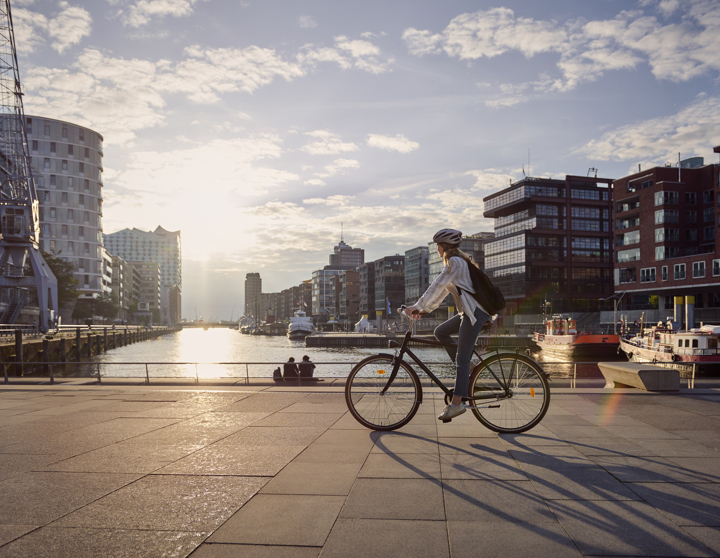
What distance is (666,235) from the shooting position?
7338 cm

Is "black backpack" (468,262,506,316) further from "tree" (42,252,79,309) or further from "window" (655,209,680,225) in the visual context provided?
"tree" (42,252,79,309)

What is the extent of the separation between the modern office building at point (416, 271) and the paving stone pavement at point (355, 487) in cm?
12635

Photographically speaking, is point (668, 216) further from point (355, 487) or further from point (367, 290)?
point (367, 290)

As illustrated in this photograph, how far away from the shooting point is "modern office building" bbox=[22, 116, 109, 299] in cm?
10831

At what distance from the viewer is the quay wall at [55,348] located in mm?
38188

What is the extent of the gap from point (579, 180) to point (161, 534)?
110m

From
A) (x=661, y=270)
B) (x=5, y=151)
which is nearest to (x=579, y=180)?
(x=661, y=270)

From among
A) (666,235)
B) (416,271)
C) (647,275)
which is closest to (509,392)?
(647,275)

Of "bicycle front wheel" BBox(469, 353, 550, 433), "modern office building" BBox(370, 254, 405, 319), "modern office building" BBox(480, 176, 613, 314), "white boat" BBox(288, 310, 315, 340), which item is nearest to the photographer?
"bicycle front wheel" BBox(469, 353, 550, 433)

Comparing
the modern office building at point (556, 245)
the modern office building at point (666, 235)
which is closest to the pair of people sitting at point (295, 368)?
the modern office building at point (666, 235)

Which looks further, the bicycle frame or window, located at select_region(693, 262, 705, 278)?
window, located at select_region(693, 262, 705, 278)

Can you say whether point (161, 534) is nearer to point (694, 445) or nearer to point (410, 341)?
point (410, 341)

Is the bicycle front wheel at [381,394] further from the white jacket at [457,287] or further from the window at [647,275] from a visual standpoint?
the window at [647,275]

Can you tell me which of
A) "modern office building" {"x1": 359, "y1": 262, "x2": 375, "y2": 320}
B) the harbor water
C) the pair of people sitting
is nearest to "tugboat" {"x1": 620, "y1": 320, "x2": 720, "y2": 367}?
the harbor water
